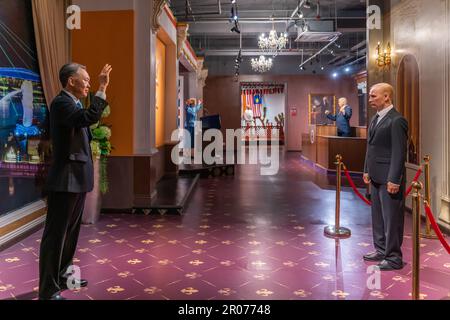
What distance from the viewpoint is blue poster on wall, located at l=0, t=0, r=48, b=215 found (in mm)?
4461

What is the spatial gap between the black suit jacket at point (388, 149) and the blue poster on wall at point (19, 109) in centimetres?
364

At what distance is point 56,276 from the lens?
298 centimetres

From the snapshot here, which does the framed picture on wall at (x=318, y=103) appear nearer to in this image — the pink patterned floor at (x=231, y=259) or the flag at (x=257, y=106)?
the flag at (x=257, y=106)

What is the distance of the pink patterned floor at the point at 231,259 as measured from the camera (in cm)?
328

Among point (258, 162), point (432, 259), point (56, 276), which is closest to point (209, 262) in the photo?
point (56, 276)

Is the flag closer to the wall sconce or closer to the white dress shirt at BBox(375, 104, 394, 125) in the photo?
the wall sconce

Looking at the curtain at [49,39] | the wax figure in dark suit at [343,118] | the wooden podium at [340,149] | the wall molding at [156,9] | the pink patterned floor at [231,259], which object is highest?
the wall molding at [156,9]

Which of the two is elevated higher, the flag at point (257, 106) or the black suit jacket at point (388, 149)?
the flag at point (257, 106)

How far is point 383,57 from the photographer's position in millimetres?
6941

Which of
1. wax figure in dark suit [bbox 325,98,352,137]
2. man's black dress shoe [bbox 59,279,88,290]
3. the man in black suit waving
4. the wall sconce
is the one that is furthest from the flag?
the man in black suit waving

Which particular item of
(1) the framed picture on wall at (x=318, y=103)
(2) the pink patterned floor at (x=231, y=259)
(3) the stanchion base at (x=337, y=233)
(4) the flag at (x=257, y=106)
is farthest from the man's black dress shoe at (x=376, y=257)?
(4) the flag at (x=257, y=106)

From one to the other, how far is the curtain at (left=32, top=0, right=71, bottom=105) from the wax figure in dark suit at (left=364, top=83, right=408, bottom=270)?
3.63m

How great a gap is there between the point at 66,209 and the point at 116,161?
3395 millimetres
